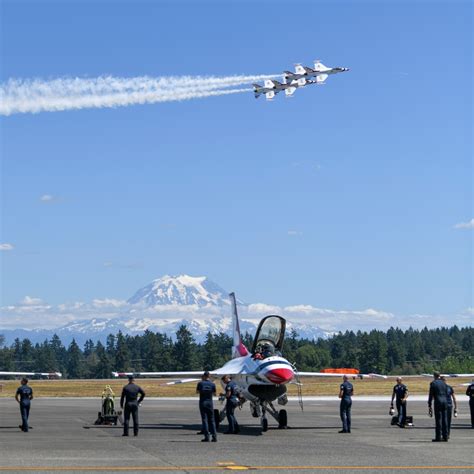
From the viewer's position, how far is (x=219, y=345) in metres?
197

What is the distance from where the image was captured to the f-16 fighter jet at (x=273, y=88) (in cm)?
7088

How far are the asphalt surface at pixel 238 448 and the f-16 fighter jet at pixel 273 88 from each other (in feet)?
125

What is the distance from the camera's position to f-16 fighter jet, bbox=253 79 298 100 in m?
70.9

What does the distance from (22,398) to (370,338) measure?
16441 centimetres

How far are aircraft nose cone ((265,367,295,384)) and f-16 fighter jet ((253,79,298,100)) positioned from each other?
42831mm

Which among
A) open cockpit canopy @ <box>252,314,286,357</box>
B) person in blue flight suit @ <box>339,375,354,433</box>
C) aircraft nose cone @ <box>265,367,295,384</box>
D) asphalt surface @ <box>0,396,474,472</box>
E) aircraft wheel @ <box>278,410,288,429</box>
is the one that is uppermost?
open cockpit canopy @ <box>252,314,286,357</box>

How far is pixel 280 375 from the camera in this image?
30.4 metres

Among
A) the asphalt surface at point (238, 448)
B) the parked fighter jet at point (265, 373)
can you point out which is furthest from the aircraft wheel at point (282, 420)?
the asphalt surface at point (238, 448)

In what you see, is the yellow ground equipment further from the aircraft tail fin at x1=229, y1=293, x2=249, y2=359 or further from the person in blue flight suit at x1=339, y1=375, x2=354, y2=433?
the person in blue flight suit at x1=339, y1=375, x2=354, y2=433

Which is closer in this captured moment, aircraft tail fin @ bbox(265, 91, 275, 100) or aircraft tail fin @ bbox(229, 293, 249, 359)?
aircraft tail fin @ bbox(229, 293, 249, 359)

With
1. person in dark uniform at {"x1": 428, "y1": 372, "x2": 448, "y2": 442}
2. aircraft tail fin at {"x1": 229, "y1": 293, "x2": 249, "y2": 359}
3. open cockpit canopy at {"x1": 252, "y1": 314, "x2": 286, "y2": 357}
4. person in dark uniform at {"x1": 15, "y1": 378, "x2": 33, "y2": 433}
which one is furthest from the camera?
aircraft tail fin at {"x1": 229, "y1": 293, "x2": 249, "y2": 359}

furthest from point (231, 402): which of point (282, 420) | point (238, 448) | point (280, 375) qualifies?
point (238, 448)

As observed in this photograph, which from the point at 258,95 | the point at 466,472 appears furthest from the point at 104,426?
the point at 258,95

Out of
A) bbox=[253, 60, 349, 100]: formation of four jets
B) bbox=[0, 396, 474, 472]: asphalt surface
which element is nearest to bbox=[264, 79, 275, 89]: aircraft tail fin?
bbox=[253, 60, 349, 100]: formation of four jets
